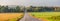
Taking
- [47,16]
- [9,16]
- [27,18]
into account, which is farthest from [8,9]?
[47,16]

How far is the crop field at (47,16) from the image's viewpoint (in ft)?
4.10

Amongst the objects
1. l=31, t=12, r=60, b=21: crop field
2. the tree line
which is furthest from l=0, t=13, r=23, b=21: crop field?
l=31, t=12, r=60, b=21: crop field

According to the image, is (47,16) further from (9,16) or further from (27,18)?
(9,16)

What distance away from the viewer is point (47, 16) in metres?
1.25

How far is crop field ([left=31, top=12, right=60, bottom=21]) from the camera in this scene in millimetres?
1251

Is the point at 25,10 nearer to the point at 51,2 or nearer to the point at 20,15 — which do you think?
the point at 20,15

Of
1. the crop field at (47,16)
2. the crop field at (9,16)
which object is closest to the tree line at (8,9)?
the crop field at (9,16)

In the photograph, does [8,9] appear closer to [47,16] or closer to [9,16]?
[9,16]

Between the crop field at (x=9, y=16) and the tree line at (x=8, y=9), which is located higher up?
the tree line at (x=8, y=9)

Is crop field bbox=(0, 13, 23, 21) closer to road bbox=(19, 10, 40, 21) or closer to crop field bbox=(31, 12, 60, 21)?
road bbox=(19, 10, 40, 21)

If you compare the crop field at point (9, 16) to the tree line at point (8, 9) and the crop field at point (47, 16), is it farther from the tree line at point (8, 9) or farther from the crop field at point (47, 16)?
the crop field at point (47, 16)

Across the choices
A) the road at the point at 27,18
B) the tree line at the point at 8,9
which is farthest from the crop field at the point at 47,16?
the tree line at the point at 8,9

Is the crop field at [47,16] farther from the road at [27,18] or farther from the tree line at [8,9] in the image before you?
the tree line at [8,9]

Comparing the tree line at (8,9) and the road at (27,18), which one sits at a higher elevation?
the tree line at (8,9)
